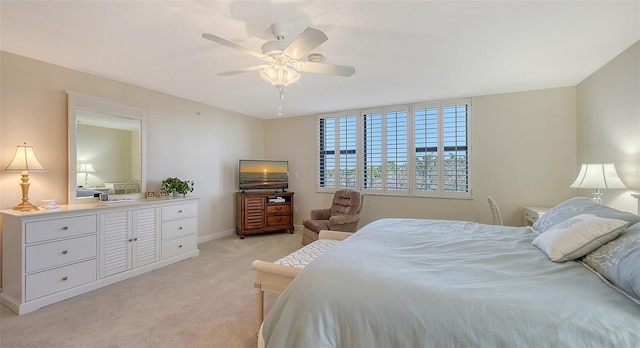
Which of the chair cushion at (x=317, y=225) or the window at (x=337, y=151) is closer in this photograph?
the chair cushion at (x=317, y=225)

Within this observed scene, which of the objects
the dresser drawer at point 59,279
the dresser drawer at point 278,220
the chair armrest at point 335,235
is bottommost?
the dresser drawer at point 59,279

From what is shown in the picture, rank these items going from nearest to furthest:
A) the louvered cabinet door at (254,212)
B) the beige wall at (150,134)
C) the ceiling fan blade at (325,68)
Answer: the ceiling fan blade at (325,68)
the beige wall at (150,134)
the louvered cabinet door at (254,212)

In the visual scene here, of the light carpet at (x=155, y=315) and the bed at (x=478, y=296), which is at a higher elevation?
the bed at (x=478, y=296)

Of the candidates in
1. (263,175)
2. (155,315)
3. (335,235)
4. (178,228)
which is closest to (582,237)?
(335,235)

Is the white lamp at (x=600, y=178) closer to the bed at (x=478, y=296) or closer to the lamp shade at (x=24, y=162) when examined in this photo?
the bed at (x=478, y=296)

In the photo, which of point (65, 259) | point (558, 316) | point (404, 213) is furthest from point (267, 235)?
point (558, 316)

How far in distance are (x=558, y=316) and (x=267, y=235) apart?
462 cm

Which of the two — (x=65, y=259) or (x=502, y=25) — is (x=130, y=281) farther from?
(x=502, y=25)

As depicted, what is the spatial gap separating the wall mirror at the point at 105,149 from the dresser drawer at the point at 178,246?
2.78ft

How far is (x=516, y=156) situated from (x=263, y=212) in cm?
438

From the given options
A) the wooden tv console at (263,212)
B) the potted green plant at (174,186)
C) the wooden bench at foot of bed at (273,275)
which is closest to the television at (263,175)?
the wooden tv console at (263,212)

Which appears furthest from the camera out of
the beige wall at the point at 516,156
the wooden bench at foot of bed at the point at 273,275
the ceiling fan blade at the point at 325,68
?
the beige wall at the point at 516,156

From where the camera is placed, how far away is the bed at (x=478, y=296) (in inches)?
40.8

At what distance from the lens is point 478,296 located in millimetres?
1149
